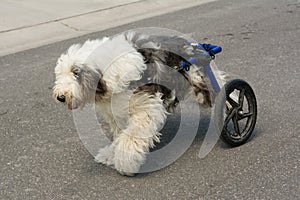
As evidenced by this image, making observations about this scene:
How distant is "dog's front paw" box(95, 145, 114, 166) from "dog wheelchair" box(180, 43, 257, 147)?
890mm

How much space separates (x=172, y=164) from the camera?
13.8ft

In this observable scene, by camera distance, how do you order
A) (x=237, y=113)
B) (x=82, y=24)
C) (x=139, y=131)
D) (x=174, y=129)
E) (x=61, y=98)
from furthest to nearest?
(x=82, y=24)
(x=174, y=129)
(x=237, y=113)
(x=139, y=131)
(x=61, y=98)

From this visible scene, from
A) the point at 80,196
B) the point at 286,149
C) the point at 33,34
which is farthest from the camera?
the point at 33,34

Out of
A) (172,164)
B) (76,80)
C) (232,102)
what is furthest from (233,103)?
(76,80)

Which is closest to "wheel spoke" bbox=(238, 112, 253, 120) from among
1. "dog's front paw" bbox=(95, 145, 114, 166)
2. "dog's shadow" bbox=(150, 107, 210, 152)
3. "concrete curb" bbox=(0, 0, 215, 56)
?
"dog's shadow" bbox=(150, 107, 210, 152)

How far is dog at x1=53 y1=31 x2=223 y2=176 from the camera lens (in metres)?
3.60

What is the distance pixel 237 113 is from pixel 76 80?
1.47 m

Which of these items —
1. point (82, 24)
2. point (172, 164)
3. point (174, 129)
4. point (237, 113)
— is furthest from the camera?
point (82, 24)

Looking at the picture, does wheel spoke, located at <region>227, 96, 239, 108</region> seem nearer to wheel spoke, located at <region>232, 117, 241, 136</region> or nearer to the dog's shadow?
wheel spoke, located at <region>232, 117, 241, 136</region>

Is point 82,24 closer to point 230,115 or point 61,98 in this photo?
point 230,115

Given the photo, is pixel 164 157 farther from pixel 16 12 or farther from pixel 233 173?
pixel 16 12

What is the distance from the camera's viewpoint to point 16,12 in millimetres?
9242

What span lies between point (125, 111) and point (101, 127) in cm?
75

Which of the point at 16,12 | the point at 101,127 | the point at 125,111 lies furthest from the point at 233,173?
the point at 16,12
